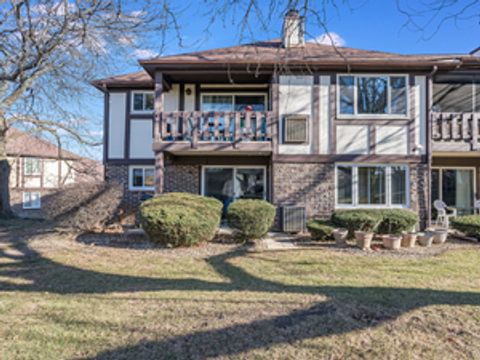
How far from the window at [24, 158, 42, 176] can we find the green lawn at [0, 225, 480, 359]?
19.0 meters

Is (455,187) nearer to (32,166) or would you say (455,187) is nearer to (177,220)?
(177,220)

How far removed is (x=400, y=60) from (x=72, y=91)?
12.3m

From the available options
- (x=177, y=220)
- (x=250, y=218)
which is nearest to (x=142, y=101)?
(x=177, y=220)

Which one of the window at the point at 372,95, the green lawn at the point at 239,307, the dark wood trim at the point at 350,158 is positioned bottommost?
the green lawn at the point at 239,307

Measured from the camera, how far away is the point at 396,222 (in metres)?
8.36

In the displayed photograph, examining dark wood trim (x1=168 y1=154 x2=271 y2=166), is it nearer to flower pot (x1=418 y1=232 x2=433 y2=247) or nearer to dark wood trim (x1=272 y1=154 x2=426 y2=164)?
dark wood trim (x1=272 y1=154 x2=426 y2=164)

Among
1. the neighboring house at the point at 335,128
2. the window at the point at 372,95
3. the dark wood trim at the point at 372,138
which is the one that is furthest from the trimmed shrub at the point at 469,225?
the window at the point at 372,95

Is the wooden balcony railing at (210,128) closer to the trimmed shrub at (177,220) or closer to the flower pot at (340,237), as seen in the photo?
the trimmed shrub at (177,220)

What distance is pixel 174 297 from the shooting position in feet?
13.9

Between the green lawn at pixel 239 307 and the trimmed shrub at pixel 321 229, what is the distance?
1514mm

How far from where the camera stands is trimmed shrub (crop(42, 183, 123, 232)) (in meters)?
8.73

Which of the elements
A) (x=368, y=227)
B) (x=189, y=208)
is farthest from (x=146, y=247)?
(x=368, y=227)

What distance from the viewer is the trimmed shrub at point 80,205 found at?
28.7ft

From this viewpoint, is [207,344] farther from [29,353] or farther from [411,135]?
[411,135]
